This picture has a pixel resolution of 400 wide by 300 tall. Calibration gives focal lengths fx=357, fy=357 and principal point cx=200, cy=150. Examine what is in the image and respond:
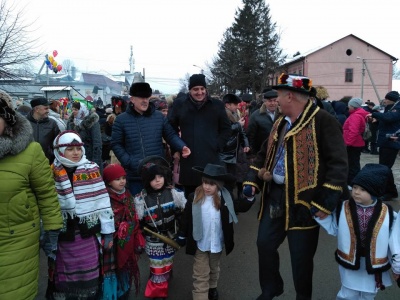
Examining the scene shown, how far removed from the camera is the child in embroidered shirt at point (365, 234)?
2.66 meters

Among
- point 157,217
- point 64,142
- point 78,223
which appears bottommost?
point 157,217

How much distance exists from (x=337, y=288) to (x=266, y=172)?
5.01 feet

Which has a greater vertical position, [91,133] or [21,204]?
[91,133]

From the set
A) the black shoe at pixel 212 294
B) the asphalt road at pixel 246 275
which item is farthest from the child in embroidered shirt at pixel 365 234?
the black shoe at pixel 212 294

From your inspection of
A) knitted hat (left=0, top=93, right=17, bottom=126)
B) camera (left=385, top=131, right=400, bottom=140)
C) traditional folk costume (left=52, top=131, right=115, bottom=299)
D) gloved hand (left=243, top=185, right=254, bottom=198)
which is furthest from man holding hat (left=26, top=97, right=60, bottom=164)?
camera (left=385, top=131, right=400, bottom=140)

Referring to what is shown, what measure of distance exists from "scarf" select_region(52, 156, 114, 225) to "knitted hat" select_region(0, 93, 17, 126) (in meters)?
0.58

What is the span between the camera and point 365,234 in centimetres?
269

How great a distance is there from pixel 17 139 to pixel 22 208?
0.45 metres

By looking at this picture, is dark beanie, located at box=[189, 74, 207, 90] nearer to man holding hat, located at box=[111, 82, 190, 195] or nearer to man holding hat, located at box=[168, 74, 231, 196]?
man holding hat, located at box=[168, 74, 231, 196]

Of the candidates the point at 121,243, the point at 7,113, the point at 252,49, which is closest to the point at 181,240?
the point at 121,243

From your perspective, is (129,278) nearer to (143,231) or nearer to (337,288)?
(143,231)

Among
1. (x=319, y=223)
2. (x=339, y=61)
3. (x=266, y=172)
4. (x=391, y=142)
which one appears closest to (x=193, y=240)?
(x=266, y=172)

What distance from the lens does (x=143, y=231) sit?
3361mm

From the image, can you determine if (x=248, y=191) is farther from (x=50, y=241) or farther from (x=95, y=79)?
(x=95, y=79)
